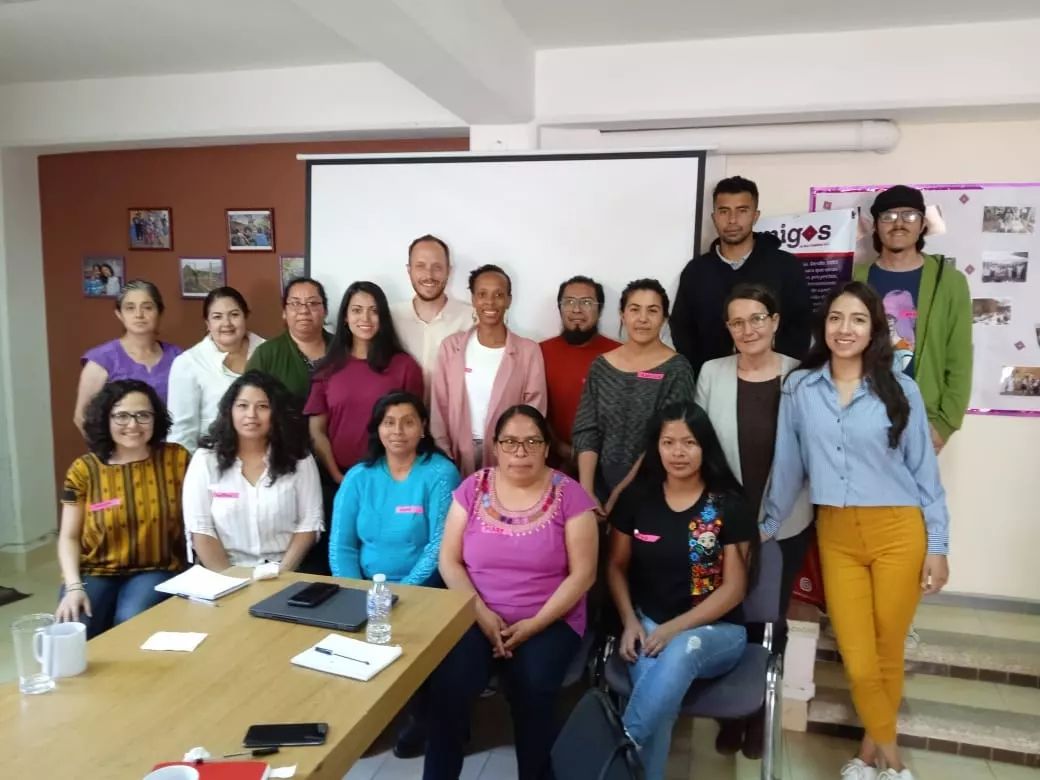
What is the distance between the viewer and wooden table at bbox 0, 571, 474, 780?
122 centimetres

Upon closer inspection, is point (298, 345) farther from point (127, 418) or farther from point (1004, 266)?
point (1004, 266)

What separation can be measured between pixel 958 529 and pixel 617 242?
2061mm

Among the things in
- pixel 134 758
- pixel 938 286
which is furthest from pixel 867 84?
pixel 134 758

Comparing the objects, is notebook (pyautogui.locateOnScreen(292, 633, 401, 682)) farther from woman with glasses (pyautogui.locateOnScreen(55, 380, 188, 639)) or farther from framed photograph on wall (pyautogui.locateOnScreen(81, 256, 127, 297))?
framed photograph on wall (pyautogui.locateOnScreen(81, 256, 127, 297))

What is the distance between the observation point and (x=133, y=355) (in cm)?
315

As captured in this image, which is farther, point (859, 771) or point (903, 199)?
point (903, 199)

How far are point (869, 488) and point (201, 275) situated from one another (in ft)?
11.8

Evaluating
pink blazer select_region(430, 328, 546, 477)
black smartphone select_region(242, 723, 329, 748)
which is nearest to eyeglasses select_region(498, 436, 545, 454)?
pink blazer select_region(430, 328, 546, 477)

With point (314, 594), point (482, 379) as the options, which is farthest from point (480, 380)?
point (314, 594)

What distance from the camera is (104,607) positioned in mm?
2422

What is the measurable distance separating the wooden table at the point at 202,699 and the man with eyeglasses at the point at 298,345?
1.24m

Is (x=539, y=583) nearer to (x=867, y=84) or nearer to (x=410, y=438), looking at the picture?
(x=410, y=438)

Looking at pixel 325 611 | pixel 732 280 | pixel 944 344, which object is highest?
pixel 732 280

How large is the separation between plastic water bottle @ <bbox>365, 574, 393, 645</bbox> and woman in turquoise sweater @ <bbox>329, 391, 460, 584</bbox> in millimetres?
626
